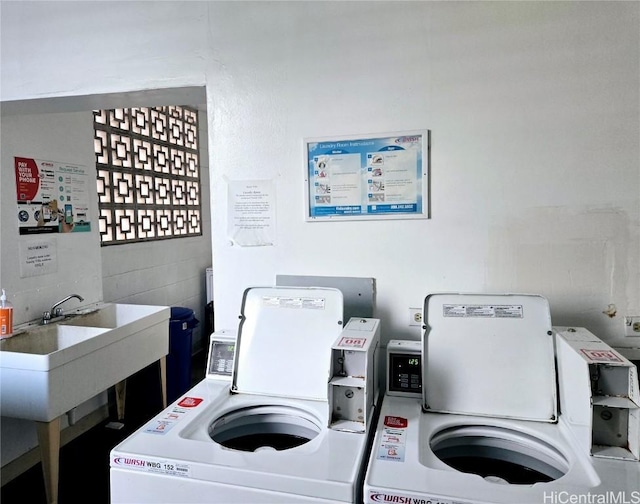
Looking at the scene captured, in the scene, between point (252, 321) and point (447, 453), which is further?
point (252, 321)

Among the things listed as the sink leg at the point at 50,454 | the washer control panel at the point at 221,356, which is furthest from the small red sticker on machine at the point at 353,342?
the sink leg at the point at 50,454

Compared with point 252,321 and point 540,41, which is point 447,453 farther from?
point 540,41

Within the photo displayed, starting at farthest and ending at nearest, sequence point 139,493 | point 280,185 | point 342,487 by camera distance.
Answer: point 280,185
point 139,493
point 342,487

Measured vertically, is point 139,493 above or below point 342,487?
below

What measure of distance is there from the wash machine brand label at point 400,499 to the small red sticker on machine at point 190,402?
757mm

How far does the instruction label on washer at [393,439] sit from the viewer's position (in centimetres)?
121

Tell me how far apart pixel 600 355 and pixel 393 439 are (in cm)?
66

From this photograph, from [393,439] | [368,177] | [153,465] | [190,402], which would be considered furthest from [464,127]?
[153,465]

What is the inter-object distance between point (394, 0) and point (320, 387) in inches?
59.2

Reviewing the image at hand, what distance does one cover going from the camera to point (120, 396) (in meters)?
3.31

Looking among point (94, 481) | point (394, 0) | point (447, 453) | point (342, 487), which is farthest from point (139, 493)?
point (394, 0)

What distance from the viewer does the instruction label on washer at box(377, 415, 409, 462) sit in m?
1.21

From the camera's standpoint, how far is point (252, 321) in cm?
173

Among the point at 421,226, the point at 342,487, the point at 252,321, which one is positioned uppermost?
the point at 421,226
